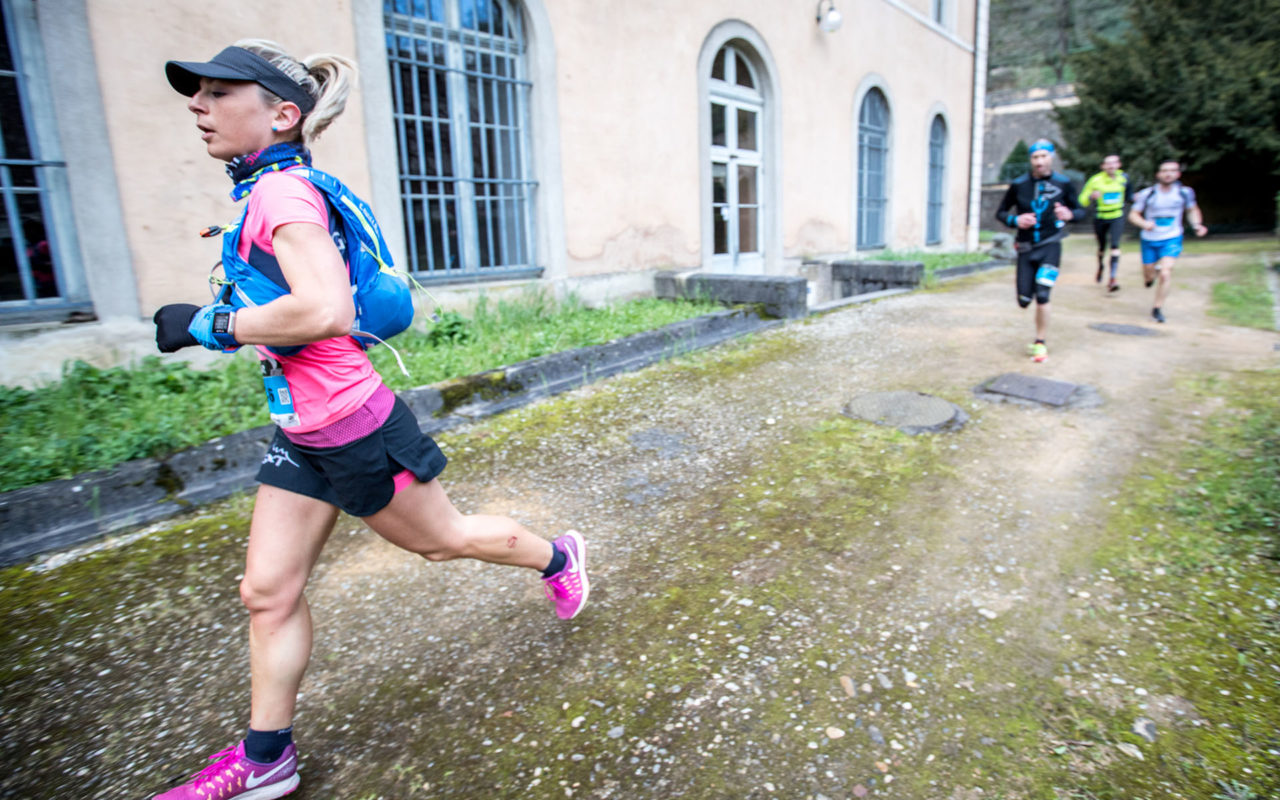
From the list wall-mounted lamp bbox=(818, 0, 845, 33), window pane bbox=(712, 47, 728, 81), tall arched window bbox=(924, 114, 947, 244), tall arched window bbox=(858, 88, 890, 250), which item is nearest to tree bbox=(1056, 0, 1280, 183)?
tall arched window bbox=(924, 114, 947, 244)

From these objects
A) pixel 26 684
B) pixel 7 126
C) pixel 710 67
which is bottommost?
pixel 26 684

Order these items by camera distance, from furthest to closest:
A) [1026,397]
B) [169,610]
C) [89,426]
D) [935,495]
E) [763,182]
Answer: [763,182] → [1026,397] → [89,426] → [935,495] → [169,610]

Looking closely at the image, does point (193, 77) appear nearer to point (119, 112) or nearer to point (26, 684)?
point (26, 684)

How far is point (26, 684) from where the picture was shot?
90.2 inches

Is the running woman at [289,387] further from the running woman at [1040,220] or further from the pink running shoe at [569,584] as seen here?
the running woman at [1040,220]

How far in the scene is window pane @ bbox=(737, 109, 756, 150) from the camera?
34.8 feet

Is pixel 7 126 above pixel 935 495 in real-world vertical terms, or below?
above

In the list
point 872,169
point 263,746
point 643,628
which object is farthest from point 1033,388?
point 872,169

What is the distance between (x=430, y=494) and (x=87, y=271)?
4468 mm

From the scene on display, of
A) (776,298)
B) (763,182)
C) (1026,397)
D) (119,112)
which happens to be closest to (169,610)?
(119,112)

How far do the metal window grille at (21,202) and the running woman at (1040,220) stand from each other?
704 cm

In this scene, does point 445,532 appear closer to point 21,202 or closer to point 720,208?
point 21,202

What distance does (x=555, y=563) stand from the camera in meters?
2.35

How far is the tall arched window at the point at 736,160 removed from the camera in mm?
10125
